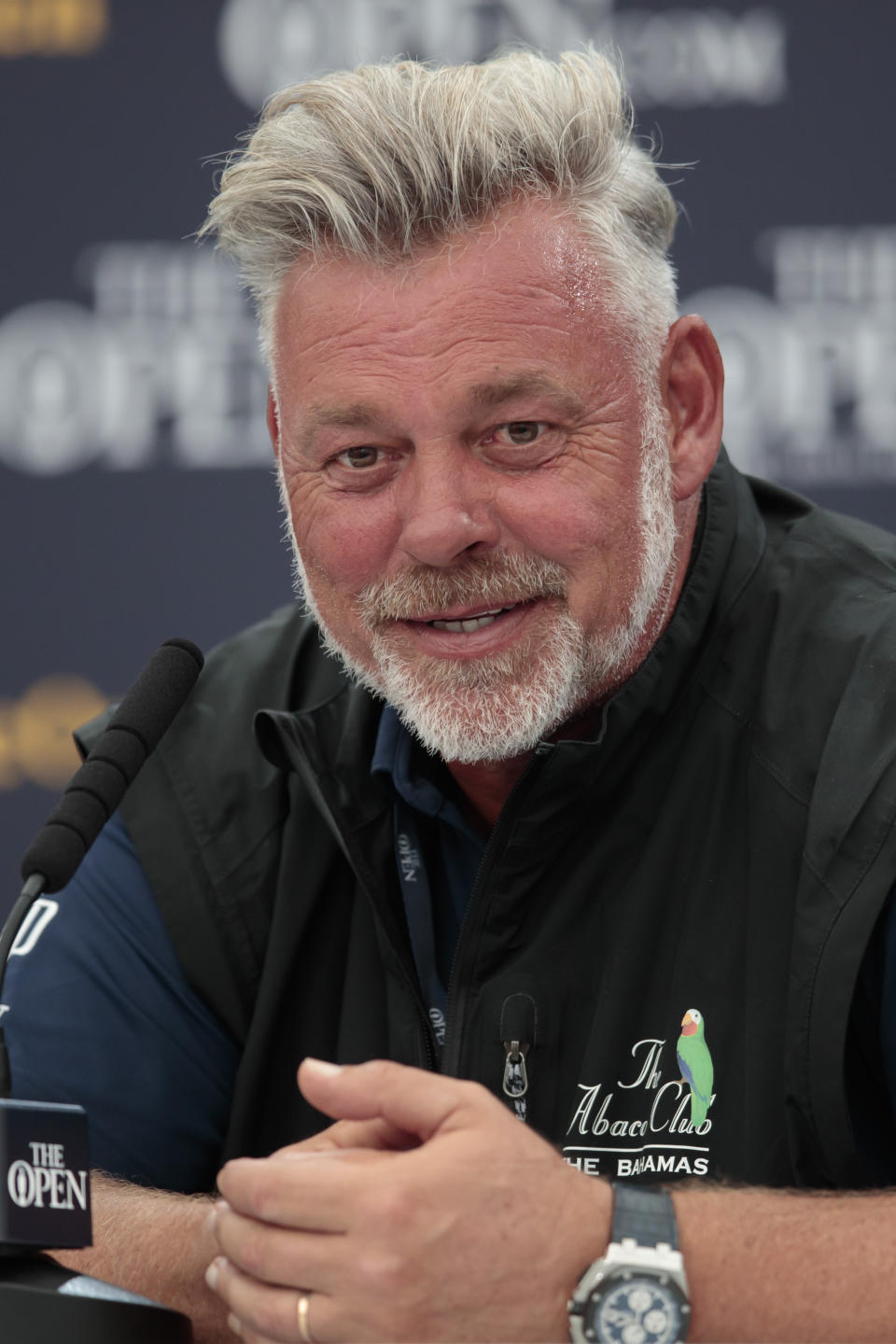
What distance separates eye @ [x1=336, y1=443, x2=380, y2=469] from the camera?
1.50 meters

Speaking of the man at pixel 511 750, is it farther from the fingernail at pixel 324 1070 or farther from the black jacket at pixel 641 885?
the fingernail at pixel 324 1070

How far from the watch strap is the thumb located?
0.10 m

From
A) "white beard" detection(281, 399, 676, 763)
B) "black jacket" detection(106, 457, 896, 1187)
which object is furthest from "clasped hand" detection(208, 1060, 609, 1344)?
"white beard" detection(281, 399, 676, 763)

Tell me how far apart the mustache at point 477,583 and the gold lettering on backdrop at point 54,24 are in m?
1.41

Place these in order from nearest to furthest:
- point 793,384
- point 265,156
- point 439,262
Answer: point 439,262 → point 265,156 → point 793,384

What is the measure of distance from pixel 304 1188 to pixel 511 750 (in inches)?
21.1

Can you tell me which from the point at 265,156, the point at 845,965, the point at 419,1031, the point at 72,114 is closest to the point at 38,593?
the point at 72,114

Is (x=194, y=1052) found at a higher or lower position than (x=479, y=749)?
lower

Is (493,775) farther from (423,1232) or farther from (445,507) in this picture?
(423,1232)

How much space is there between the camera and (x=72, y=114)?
8.22ft

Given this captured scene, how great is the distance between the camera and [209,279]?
2.46 meters

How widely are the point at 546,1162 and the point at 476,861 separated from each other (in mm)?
567

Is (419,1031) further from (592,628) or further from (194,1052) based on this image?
(592,628)

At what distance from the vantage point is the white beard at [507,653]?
147 cm
